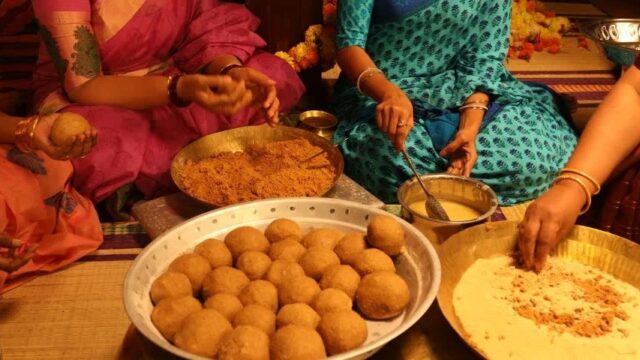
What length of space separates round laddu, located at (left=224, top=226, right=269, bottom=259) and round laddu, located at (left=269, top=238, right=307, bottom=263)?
0.02 m

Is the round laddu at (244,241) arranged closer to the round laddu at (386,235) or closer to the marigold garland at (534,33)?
the round laddu at (386,235)

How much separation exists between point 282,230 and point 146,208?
573mm

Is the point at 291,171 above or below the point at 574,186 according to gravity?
below

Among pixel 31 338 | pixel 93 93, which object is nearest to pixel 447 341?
pixel 31 338

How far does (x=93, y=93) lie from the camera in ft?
5.54

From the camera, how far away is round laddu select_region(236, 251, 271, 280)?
1020 mm

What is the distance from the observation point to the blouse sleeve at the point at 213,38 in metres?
2.03

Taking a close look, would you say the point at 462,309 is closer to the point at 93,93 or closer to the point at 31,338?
the point at 31,338

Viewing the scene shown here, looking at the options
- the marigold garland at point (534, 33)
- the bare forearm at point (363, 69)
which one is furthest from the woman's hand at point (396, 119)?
the marigold garland at point (534, 33)

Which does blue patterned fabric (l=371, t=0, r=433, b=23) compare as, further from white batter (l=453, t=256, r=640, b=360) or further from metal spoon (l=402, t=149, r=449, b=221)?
white batter (l=453, t=256, r=640, b=360)

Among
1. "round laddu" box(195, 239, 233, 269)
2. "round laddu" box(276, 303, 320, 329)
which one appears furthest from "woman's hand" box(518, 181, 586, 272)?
"round laddu" box(195, 239, 233, 269)

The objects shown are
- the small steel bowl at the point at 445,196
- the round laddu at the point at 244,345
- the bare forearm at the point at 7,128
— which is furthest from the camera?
the bare forearm at the point at 7,128

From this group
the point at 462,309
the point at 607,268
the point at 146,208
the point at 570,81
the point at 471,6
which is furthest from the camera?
the point at 570,81

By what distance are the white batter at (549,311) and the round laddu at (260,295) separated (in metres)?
0.31
